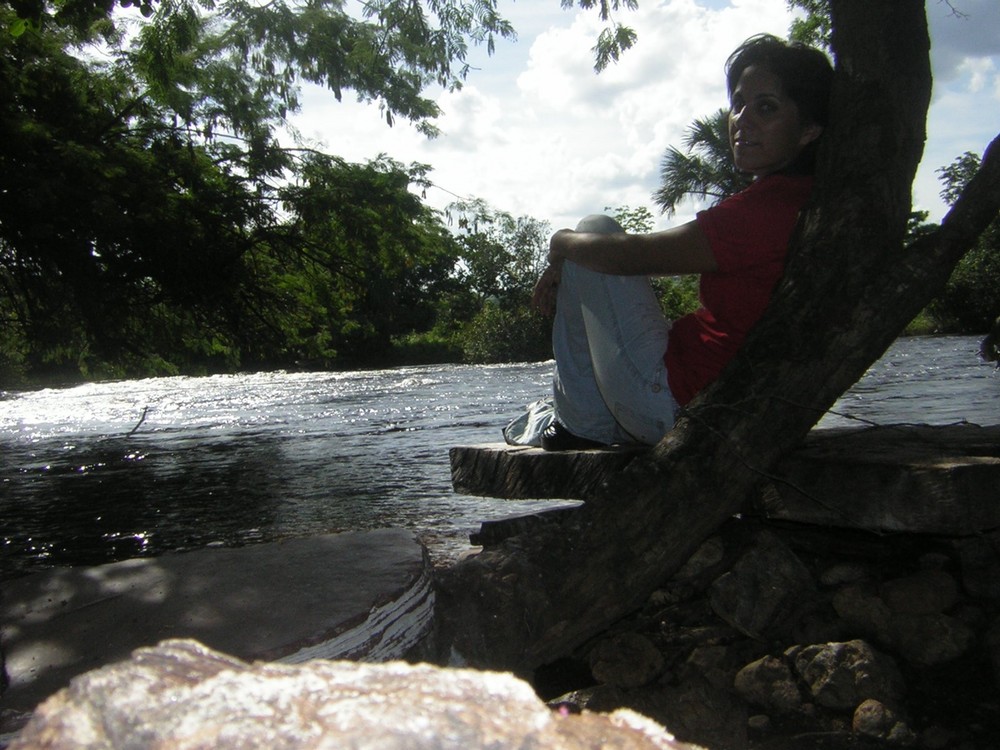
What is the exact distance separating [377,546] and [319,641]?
0.54 meters

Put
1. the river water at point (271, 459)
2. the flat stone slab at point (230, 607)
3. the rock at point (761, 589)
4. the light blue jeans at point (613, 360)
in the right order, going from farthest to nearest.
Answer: the river water at point (271, 459) < the light blue jeans at point (613, 360) < the rock at point (761, 589) < the flat stone slab at point (230, 607)

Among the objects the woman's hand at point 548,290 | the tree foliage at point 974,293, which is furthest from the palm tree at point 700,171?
the woman's hand at point 548,290

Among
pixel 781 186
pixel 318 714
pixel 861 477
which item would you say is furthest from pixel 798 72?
pixel 318 714

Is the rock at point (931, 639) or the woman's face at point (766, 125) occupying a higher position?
the woman's face at point (766, 125)

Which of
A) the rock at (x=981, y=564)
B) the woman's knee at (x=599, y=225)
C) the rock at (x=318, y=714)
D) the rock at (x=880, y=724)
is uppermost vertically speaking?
the woman's knee at (x=599, y=225)

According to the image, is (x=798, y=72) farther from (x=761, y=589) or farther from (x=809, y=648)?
(x=809, y=648)

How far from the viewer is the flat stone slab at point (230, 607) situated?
1.71 metres

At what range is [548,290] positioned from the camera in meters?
3.19

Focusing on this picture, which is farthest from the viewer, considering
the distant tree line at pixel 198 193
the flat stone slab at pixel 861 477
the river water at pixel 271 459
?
the distant tree line at pixel 198 193

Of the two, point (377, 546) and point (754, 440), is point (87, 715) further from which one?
Answer: point (754, 440)

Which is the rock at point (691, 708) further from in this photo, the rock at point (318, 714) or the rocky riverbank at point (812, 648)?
the rock at point (318, 714)

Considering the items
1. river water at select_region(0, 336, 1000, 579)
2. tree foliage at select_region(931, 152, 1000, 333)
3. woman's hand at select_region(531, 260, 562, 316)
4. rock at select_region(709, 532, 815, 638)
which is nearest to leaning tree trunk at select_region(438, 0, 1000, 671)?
rock at select_region(709, 532, 815, 638)

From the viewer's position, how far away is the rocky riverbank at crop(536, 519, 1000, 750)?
2094 millimetres

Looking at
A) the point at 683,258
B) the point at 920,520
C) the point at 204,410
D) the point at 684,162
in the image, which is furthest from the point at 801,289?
the point at 684,162
